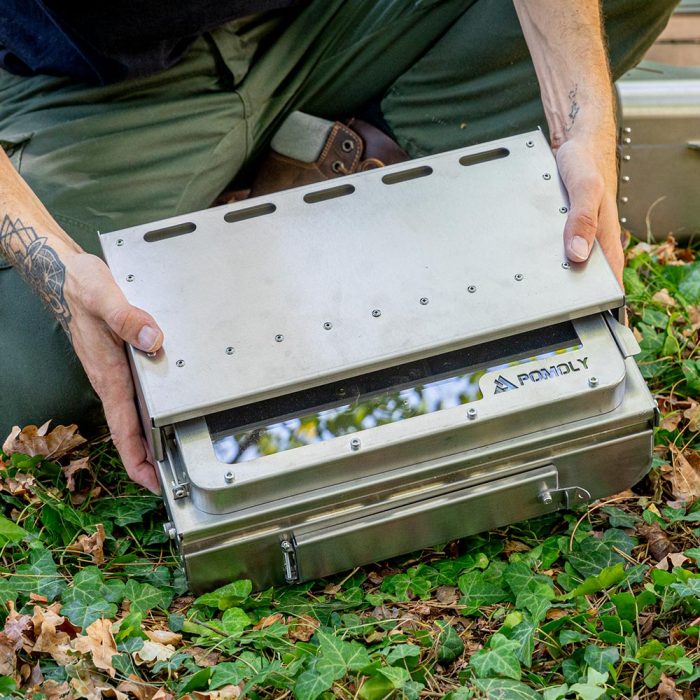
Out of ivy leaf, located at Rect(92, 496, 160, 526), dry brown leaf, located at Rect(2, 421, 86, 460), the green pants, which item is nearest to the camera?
ivy leaf, located at Rect(92, 496, 160, 526)

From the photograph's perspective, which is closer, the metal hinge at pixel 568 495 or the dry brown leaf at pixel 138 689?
the dry brown leaf at pixel 138 689

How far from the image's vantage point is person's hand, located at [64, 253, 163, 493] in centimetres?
183

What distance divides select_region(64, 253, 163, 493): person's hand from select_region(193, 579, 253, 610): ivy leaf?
23 centimetres

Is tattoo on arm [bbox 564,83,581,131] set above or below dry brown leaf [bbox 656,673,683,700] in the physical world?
above

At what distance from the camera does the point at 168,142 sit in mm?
2439

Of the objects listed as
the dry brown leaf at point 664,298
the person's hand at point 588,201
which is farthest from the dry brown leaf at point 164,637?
the dry brown leaf at point 664,298


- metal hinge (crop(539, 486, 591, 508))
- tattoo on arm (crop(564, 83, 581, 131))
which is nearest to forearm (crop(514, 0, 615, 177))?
tattoo on arm (crop(564, 83, 581, 131))

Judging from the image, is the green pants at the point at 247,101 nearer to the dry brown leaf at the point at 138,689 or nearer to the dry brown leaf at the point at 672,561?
the dry brown leaf at the point at 138,689

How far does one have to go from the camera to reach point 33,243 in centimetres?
200

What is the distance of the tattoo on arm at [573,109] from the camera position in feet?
6.91

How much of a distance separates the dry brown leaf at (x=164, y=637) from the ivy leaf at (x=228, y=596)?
67 mm

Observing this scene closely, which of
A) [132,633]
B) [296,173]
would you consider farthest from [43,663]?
[296,173]

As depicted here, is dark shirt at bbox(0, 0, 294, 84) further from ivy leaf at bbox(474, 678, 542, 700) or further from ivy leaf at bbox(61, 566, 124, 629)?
ivy leaf at bbox(474, 678, 542, 700)

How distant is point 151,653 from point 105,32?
136cm
